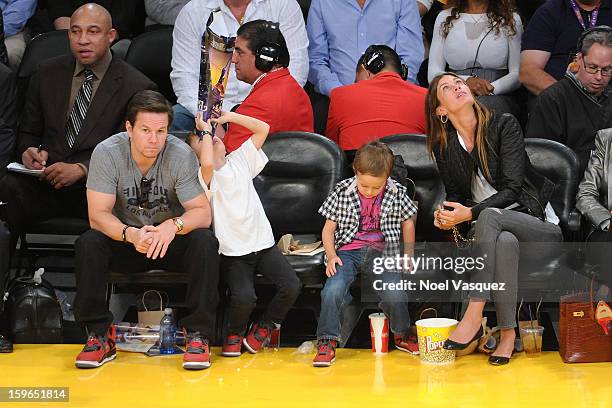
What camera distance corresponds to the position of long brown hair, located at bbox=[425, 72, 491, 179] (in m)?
5.52

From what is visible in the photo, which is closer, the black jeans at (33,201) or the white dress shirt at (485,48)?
the black jeans at (33,201)

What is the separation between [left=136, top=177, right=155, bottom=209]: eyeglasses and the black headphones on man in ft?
5.70

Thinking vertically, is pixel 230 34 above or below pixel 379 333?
above

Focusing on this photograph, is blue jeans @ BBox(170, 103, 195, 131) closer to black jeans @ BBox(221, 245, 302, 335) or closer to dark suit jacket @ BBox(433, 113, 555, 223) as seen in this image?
black jeans @ BBox(221, 245, 302, 335)

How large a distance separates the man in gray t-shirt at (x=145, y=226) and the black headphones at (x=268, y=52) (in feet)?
2.69

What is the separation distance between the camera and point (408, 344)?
5434mm

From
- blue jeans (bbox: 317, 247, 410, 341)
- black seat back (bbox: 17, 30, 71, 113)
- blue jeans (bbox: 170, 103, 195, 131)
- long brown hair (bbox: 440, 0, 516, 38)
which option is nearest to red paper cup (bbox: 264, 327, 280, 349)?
blue jeans (bbox: 317, 247, 410, 341)

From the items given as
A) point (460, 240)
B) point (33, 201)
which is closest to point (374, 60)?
point (460, 240)

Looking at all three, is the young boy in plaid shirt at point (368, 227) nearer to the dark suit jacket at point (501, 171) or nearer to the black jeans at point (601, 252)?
Answer: the dark suit jacket at point (501, 171)

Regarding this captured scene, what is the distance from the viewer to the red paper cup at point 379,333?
5387 millimetres

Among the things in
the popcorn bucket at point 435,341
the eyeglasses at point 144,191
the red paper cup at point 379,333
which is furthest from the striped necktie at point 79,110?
the popcorn bucket at point 435,341

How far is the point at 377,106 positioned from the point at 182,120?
1.22 metres

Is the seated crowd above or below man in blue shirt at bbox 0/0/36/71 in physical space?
below

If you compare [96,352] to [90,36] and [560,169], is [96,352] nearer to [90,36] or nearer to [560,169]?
[90,36]
